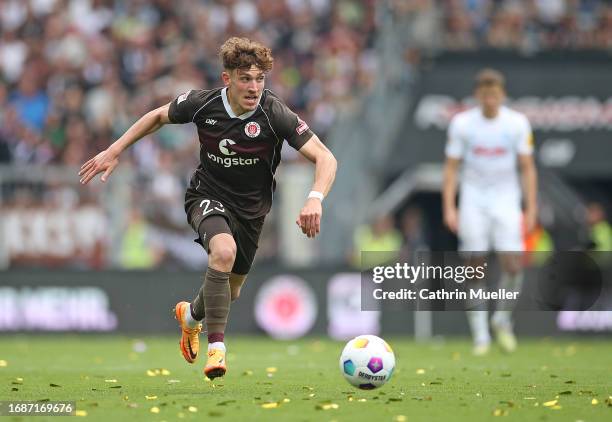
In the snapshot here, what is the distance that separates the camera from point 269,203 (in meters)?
9.53

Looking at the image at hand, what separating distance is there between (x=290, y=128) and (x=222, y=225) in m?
0.83

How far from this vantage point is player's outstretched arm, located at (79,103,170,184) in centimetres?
902

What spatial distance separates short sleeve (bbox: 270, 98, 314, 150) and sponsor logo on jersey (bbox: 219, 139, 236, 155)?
0.34m

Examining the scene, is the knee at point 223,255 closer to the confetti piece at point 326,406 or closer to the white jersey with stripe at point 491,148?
the confetti piece at point 326,406

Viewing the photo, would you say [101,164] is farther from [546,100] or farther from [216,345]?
[546,100]

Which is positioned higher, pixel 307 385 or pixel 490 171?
pixel 490 171

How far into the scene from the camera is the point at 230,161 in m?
9.16

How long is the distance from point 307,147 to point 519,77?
12.2 m

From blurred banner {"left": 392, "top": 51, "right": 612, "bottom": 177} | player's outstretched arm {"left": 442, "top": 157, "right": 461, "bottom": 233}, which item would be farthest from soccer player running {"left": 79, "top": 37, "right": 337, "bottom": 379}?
blurred banner {"left": 392, "top": 51, "right": 612, "bottom": 177}

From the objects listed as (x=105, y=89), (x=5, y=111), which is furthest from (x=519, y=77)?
(x=5, y=111)

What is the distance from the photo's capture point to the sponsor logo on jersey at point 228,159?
358 inches

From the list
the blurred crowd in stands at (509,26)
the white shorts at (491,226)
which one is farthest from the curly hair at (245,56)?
the blurred crowd in stands at (509,26)

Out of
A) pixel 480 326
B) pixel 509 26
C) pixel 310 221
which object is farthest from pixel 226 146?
pixel 509 26

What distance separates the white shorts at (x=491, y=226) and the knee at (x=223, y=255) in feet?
16.2
